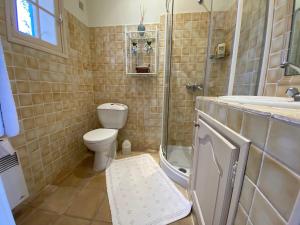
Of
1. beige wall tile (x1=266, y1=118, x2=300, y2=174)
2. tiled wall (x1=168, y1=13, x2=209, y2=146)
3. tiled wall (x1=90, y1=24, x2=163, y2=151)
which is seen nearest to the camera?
beige wall tile (x1=266, y1=118, x2=300, y2=174)

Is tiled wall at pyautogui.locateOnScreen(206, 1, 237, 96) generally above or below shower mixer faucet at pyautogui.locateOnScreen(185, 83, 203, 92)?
above

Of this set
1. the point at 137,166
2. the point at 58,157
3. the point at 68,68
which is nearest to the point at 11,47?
the point at 68,68

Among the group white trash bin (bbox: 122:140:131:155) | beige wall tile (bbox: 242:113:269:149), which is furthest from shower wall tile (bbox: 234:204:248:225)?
white trash bin (bbox: 122:140:131:155)

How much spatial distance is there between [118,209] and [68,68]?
1.61 metres

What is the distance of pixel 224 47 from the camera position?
1.68 metres

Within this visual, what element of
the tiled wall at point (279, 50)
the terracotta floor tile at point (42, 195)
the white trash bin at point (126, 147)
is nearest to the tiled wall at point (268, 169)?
the tiled wall at point (279, 50)

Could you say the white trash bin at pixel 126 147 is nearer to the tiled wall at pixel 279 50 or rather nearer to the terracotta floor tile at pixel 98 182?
the terracotta floor tile at pixel 98 182

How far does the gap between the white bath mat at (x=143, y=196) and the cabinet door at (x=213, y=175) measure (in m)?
0.33

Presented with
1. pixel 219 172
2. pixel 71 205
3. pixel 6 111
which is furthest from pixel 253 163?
pixel 71 205

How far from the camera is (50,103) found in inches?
59.6

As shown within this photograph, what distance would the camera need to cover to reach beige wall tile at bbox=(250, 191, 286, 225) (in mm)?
331

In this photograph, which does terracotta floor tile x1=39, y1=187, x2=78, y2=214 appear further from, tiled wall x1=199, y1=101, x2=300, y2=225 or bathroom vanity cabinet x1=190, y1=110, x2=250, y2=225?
tiled wall x1=199, y1=101, x2=300, y2=225

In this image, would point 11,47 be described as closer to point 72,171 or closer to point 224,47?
point 72,171

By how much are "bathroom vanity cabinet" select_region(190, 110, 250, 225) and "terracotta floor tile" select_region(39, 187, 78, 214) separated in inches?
44.0
